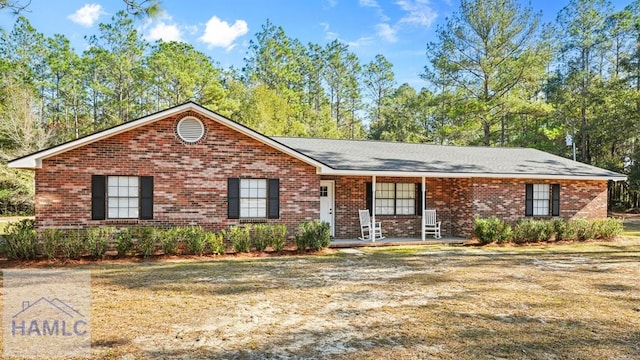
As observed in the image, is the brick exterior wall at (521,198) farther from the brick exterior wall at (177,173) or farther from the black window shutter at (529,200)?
the brick exterior wall at (177,173)

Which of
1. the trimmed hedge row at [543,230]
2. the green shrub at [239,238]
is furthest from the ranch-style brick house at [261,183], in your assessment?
the trimmed hedge row at [543,230]

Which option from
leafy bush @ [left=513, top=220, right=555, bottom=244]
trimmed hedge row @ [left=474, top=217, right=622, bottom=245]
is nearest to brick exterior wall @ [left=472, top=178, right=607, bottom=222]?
trimmed hedge row @ [left=474, top=217, right=622, bottom=245]

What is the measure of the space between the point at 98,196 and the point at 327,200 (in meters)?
6.96

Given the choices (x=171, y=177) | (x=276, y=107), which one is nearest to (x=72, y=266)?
(x=171, y=177)

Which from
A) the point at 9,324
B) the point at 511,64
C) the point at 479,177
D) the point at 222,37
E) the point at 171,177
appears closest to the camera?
the point at 9,324

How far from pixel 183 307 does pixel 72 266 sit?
4917mm

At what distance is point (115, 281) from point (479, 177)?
11.8 metres

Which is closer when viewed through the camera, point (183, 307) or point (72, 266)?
point (183, 307)

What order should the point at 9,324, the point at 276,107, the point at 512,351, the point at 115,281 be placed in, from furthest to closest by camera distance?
the point at 276,107, the point at 115,281, the point at 9,324, the point at 512,351

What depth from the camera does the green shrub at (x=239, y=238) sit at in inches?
472

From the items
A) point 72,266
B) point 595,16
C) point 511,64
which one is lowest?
point 72,266

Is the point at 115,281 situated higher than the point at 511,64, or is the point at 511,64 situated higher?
the point at 511,64

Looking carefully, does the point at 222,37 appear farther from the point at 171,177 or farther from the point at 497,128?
the point at 171,177

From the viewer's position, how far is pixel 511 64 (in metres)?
29.7
